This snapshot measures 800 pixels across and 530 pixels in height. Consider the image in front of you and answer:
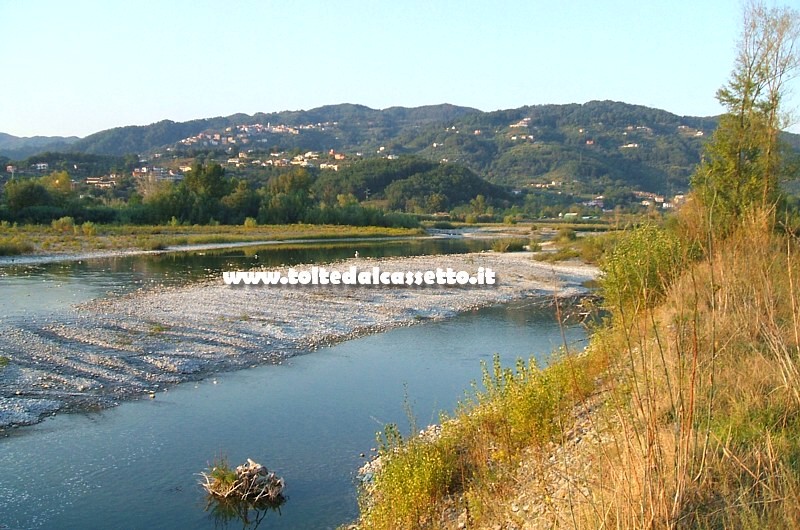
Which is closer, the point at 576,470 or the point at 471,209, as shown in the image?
the point at 576,470

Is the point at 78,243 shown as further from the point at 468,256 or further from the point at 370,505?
the point at 370,505

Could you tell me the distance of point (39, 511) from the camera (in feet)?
30.3

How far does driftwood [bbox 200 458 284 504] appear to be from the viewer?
9703 millimetres

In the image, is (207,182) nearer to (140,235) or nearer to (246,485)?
(140,235)

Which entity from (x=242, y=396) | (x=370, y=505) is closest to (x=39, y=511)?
(x=370, y=505)

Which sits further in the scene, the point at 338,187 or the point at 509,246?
the point at 338,187

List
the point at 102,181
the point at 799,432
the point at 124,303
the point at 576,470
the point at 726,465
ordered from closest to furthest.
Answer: the point at 726,465 < the point at 799,432 < the point at 576,470 < the point at 124,303 < the point at 102,181

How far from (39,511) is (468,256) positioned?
42.5 m

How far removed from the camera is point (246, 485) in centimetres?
974

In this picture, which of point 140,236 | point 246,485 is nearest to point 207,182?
point 140,236

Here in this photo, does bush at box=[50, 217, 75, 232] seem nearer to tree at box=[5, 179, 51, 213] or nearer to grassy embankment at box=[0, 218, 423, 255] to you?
grassy embankment at box=[0, 218, 423, 255]

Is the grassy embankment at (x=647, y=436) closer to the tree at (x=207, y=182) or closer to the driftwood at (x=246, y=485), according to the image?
the driftwood at (x=246, y=485)

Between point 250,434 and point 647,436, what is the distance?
919cm

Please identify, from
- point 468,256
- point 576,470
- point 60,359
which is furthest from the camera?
point 468,256
